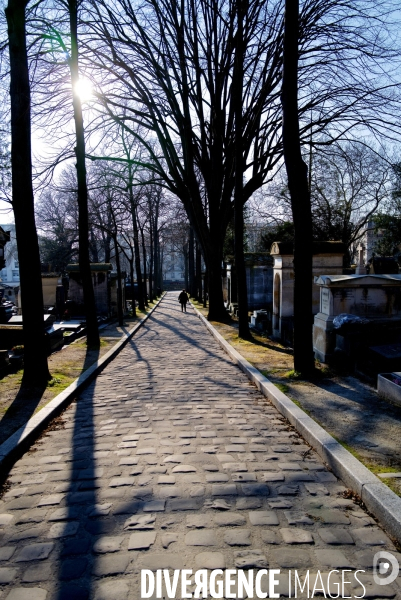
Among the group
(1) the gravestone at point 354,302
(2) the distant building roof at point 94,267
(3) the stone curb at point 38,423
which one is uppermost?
(2) the distant building roof at point 94,267

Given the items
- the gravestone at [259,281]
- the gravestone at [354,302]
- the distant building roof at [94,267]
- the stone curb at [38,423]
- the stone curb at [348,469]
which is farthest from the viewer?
the distant building roof at [94,267]

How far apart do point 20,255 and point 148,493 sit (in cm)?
525

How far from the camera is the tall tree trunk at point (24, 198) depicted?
7.31 m

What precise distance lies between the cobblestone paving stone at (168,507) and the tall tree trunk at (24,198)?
2.05 metres

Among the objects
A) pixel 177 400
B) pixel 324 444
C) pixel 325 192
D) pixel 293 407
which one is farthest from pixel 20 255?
pixel 325 192

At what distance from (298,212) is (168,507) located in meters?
5.78

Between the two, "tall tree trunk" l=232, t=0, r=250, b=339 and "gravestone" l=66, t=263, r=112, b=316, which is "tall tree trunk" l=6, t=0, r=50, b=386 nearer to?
"tall tree trunk" l=232, t=0, r=250, b=339

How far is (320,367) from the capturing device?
339 inches

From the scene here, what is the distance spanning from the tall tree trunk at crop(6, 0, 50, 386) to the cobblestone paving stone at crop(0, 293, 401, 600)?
2.05m

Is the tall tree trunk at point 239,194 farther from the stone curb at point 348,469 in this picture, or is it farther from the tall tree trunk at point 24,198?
the stone curb at point 348,469

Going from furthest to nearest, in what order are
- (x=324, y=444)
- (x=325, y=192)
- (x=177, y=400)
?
(x=325, y=192) → (x=177, y=400) → (x=324, y=444)

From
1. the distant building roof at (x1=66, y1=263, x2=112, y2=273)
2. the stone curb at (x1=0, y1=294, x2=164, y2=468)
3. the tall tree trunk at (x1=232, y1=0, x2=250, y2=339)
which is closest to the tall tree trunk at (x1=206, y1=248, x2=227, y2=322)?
the tall tree trunk at (x1=232, y1=0, x2=250, y2=339)

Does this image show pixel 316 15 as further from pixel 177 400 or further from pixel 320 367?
pixel 177 400

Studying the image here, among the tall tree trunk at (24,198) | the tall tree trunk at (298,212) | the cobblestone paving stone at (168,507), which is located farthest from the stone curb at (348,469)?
the tall tree trunk at (24,198)
